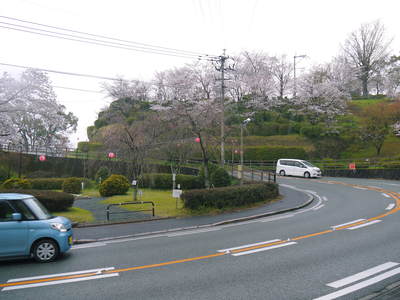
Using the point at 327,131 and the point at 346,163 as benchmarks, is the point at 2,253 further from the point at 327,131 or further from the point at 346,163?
the point at 327,131

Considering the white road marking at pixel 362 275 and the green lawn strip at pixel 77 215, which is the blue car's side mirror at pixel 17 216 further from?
the white road marking at pixel 362 275

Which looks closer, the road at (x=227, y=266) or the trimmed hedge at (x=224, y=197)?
the road at (x=227, y=266)

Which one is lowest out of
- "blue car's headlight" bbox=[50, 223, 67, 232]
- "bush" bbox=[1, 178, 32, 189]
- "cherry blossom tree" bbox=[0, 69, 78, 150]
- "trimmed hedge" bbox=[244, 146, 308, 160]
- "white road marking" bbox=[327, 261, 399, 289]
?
"white road marking" bbox=[327, 261, 399, 289]

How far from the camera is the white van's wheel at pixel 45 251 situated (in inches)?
312

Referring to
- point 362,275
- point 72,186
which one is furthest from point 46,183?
point 362,275

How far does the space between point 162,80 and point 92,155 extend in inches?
949

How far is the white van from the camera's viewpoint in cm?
3462

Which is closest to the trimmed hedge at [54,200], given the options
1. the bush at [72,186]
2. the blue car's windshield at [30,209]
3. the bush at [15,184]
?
the bush at [15,184]

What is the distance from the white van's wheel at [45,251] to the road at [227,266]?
0.26 metres

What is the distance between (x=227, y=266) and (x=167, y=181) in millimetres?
23344

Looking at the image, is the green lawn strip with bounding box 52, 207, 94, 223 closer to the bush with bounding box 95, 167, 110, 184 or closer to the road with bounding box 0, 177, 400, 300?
the road with bounding box 0, 177, 400, 300

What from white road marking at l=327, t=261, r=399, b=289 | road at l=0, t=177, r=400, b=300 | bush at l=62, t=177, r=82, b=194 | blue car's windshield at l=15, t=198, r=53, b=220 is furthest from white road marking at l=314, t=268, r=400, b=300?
bush at l=62, t=177, r=82, b=194

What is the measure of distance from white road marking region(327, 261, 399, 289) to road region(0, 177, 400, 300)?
0.06ft

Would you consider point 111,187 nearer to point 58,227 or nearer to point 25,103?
point 25,103
